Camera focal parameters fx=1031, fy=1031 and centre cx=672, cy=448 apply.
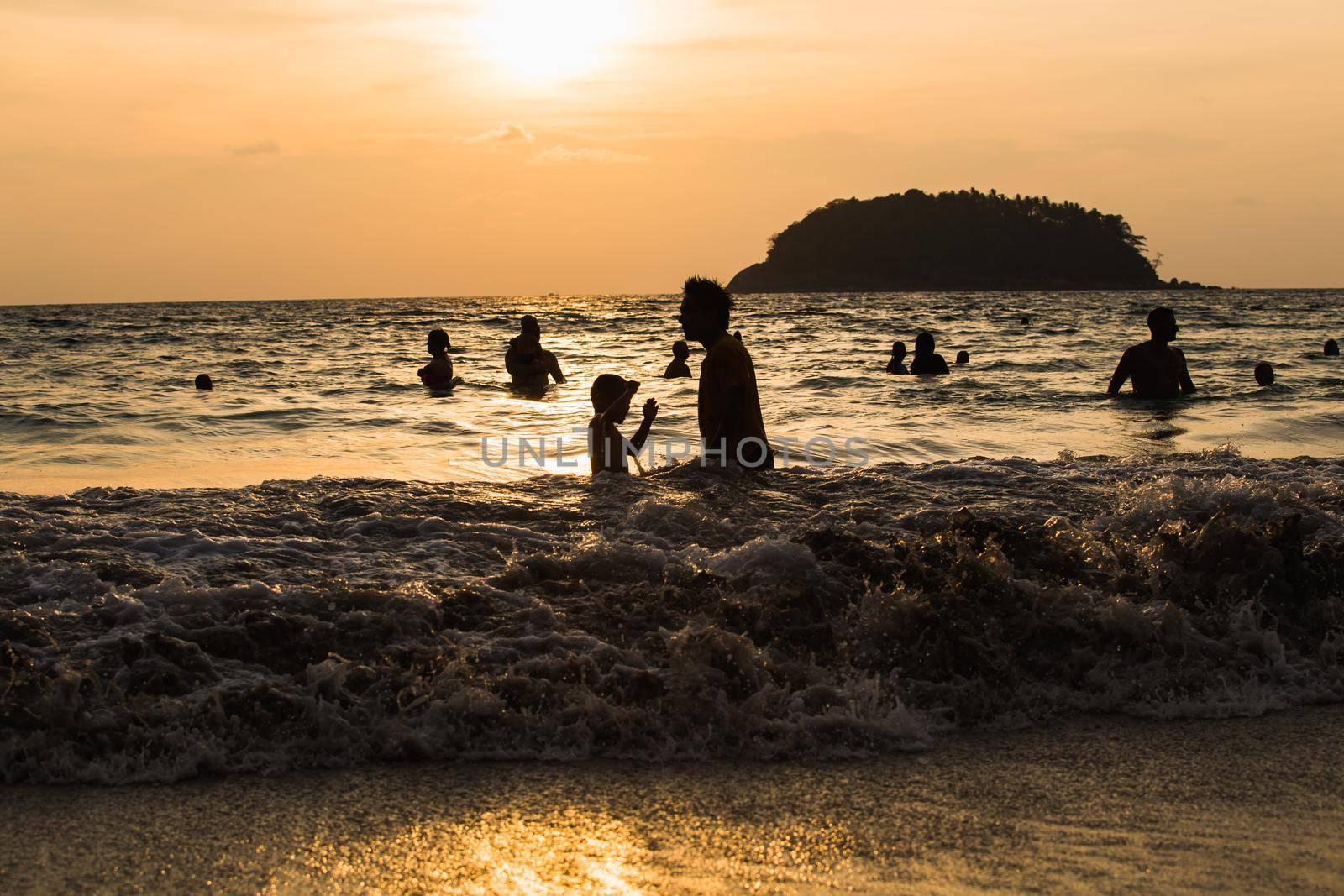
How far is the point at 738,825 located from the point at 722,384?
4.66 m

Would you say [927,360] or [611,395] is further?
[927,360]

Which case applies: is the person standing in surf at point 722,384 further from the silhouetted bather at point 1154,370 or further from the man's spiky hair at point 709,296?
the silhouetted bather at point 1154,370

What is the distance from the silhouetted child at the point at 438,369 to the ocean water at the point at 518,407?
1.07ft

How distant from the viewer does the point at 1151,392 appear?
48.4 ft

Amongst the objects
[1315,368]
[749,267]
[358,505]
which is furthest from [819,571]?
[749,267]

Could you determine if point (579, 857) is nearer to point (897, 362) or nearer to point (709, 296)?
point (709, 296)

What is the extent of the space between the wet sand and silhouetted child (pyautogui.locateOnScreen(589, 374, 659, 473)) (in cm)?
425

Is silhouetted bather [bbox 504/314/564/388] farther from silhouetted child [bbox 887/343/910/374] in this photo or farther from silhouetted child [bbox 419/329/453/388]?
silhouetted child [bbox 887/343/910/374]

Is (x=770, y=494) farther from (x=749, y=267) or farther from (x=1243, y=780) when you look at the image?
(x=749, y=267)

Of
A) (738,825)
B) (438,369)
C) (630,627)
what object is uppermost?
(438,369)

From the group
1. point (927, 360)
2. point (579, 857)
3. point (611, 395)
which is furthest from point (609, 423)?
point (927, 360)

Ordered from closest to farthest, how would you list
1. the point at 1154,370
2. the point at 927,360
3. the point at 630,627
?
the point at 630,627 < the point at 1154,370 < the point at 927,360

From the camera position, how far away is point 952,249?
170m

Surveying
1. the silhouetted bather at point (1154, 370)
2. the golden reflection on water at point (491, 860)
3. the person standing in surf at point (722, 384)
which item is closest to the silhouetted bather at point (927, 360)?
the silhouetted bather at point (1154, 370)
